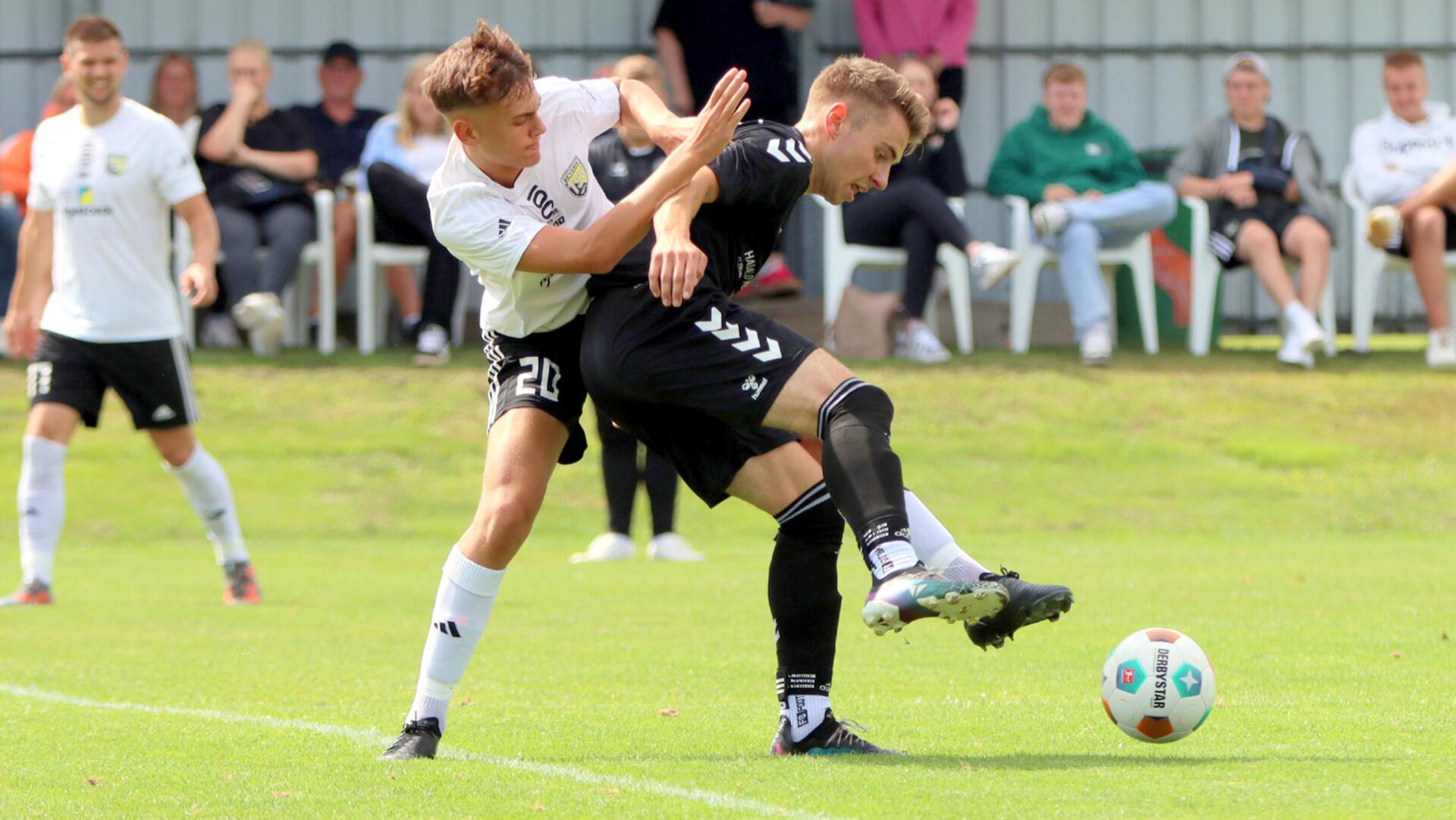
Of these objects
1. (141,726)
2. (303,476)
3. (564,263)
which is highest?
(564,263)

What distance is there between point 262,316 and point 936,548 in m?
10.7

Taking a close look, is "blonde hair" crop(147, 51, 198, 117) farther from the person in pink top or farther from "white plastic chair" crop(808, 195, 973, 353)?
the person in pink top

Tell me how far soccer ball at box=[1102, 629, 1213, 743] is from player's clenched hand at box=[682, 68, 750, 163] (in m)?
1.72

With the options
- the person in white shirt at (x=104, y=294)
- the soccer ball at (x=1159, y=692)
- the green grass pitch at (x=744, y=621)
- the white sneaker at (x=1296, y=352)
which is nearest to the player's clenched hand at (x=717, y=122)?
the green grass pitch at (x=744, y=621)

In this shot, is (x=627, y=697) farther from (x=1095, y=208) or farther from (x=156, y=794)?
(x=1095, y=208)

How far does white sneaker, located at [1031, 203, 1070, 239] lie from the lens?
15.7 meters

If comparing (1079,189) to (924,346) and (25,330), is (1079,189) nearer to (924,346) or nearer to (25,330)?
(924,346)

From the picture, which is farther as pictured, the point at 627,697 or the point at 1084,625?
the point at 1084,625

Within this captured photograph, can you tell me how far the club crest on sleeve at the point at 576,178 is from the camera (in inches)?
212

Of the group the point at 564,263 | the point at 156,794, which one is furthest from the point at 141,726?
the point at 564,263

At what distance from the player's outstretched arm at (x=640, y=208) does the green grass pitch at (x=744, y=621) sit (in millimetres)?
1293

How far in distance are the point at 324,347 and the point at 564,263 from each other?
1211 cm

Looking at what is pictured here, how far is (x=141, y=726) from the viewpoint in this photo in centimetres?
572

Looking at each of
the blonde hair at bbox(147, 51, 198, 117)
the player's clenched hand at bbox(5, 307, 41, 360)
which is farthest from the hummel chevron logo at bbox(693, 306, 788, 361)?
the blonde hair at bbox(147, 51, 198, 117)
